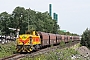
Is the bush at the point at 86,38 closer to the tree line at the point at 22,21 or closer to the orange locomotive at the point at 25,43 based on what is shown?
the orange locomotive at the point at 25,43

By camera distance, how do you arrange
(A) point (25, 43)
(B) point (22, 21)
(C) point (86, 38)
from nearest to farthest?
1. (A) point (25, 43)
2. (C) point (86, 38)
3. (B) point (22, 21)

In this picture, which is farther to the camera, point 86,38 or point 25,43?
point 86,38

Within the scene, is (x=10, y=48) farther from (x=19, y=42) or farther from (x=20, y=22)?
(x=20, y=22)

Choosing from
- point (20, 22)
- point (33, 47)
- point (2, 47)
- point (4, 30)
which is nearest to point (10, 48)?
point (2, 47)

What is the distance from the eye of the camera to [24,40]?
102 ft

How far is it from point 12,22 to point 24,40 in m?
67.8

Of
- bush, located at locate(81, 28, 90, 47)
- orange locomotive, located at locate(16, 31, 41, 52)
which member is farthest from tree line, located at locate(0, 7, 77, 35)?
orange locomotive, located at locate(16, 31, 41, 52)

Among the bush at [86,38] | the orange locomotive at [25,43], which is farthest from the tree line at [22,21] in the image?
the orange locomotive at [25,43]

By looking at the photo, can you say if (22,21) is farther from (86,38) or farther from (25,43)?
(25,43)

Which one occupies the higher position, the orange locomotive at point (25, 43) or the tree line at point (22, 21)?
the tree line at point (22, 21)

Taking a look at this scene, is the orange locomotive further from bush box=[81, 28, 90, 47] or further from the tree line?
the tree line

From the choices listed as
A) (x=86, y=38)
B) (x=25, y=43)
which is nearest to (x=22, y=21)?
(x=86, y=38)

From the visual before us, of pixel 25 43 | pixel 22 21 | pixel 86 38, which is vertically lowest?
pixel 25 43

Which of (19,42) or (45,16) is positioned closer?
(19,42)
